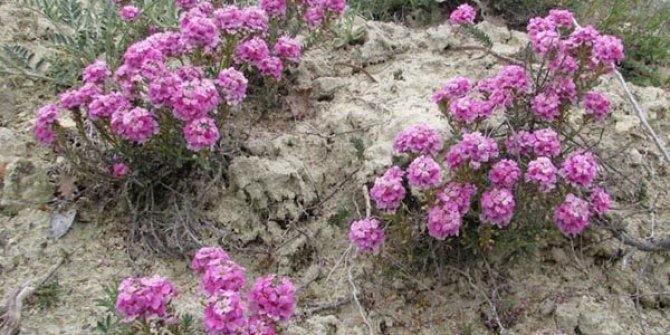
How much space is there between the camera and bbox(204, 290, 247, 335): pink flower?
2.43 meters

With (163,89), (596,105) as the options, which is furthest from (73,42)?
(596,105)

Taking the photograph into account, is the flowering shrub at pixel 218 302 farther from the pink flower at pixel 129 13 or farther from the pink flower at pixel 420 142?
the pink flower at pixel 129 13

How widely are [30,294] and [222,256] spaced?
1.10 m

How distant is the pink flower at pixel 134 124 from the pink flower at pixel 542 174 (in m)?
1.74

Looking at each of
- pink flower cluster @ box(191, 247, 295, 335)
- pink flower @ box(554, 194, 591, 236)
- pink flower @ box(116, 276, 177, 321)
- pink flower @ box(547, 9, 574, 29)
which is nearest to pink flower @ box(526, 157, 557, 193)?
pink flower @ box(554, 194, 591, 236)

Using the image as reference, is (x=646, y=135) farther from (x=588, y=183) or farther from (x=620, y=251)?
(x=588, y=183)

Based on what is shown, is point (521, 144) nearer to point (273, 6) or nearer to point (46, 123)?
point (273, 6)

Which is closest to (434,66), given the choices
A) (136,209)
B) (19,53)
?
(136,209)

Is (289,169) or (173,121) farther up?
(173,121)

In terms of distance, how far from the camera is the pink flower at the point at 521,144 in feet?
10.6

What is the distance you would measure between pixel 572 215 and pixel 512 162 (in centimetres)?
34

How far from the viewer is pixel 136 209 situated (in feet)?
11.9

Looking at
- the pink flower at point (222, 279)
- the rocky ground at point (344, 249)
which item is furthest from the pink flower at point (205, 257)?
the rocky ground at point (344, 249)

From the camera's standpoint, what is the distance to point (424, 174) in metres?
2.99
